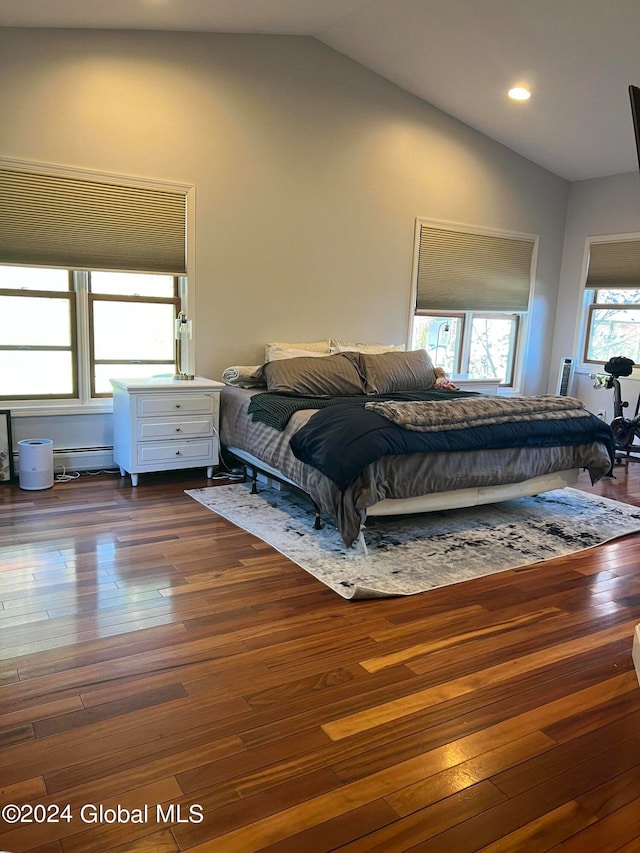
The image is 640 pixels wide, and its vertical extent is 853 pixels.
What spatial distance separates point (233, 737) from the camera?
1.86 m

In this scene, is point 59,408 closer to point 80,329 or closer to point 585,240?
point 80,329

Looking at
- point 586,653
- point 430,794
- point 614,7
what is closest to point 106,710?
point 430,794

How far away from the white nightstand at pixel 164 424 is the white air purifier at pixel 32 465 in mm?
537

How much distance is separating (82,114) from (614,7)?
3.52 metres

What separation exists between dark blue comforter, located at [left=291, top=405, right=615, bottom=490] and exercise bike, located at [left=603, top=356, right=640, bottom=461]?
6.15 ft

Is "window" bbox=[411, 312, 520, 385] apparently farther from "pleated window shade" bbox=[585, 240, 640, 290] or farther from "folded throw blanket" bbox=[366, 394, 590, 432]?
"folded throw blanket" bbox=[366, 394, 590, 432]

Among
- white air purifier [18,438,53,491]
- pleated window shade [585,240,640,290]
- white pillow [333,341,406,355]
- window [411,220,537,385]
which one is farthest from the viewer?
pleated window shade [585,240,640,290]

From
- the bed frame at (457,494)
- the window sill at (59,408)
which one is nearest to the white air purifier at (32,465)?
the window sill at (59,408)

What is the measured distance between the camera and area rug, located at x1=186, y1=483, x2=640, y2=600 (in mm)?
3070

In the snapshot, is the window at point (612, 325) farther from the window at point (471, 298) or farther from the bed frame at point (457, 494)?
the bed frame at point (457, 494)

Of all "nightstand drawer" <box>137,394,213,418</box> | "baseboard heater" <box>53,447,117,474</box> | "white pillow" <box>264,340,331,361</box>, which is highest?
"white pillow" <box>264,340,331,361</box>

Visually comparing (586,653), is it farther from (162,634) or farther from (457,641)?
(162,634)

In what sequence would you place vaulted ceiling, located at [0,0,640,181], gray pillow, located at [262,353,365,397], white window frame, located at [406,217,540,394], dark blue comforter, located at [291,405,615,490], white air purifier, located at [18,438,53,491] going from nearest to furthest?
dark blue comforter, located at [291,405,615,490]
vaulted ceiling, located at [0,0,640,181]
white air purifier, located at [18,438,53,491]
gray pillow, located at [262,353,365,397]
white window frame, located at [406,217,540,394]

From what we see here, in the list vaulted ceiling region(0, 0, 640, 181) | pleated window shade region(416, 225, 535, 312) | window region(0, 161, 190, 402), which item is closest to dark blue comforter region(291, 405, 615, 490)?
window region(0, 161, 190, 402)
